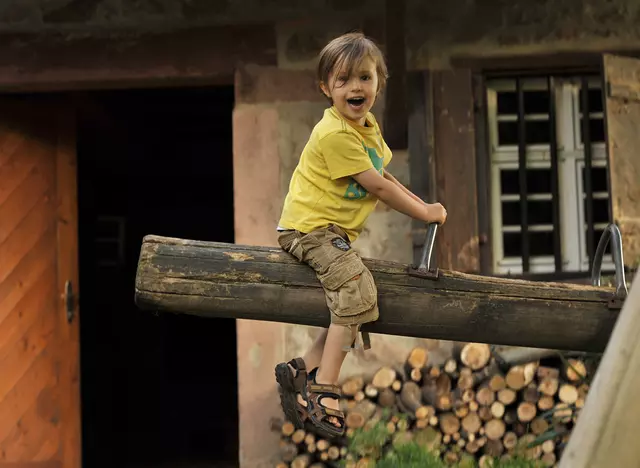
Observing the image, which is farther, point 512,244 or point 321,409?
point 512,244

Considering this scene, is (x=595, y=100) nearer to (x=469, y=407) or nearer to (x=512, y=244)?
(x=512, y=244)

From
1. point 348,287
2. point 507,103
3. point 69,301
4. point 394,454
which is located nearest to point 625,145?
point 507,103

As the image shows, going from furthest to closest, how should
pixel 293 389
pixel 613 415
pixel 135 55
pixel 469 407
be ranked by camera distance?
pixel 135 55 < pixel 469 407 < pixel 293 389 < pixel 613 415

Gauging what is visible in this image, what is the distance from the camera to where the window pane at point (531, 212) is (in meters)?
5.53

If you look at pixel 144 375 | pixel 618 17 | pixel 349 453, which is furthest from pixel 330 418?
pixel 144 375

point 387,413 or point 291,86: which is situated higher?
point 291,86

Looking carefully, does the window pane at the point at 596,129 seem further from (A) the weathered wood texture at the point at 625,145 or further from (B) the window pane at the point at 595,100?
(A) the weathered wood texture at the point at 625,145

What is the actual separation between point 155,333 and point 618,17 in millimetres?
6819

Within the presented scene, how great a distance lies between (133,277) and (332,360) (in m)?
7.02

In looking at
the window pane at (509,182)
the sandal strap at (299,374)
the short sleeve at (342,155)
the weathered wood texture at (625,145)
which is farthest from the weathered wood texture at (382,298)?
the window pane at (509,182)

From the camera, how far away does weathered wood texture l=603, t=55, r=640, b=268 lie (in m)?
4.92

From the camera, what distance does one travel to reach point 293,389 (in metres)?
2.71

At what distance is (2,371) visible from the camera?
573 cm

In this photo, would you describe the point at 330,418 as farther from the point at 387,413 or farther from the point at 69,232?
the point at 69,232
